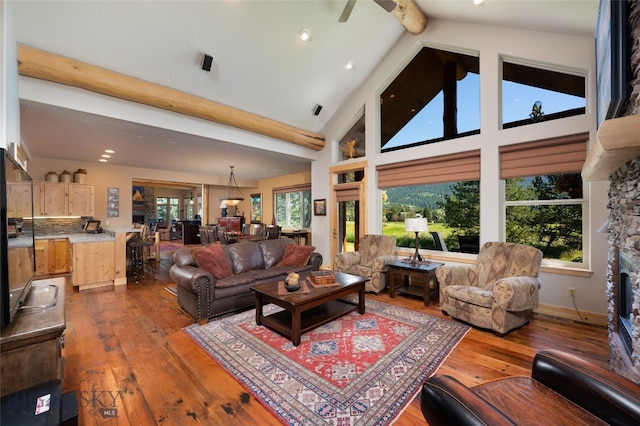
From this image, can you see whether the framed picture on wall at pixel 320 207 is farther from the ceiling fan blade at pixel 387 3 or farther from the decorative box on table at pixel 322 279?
the ceiling fan blade at pixel 387 3

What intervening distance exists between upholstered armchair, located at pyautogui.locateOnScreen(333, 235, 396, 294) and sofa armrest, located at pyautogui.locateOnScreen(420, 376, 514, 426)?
3009mm

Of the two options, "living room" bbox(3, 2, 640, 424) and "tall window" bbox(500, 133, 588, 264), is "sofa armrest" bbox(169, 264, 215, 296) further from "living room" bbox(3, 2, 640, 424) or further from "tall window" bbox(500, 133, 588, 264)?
"tall window" bbox(500, 133, 588, 264)

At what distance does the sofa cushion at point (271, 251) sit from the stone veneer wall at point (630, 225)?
371 cm

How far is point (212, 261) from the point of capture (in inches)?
133

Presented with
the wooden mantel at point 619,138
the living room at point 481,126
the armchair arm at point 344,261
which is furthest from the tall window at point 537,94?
the armchair arm at point 344,261

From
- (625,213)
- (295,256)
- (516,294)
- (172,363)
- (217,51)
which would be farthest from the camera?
(295,256)

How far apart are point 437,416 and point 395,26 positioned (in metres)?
5.30

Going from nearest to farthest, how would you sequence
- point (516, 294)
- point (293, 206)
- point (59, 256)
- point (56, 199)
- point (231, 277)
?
point (516, 294), point (231, 277), point (59, 256), point (56, 199), point (293, 206)

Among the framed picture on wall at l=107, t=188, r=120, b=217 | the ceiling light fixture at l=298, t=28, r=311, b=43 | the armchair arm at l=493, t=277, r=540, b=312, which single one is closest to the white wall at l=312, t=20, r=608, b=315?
the armchair arm at l=493, t=277, r=540, b=312

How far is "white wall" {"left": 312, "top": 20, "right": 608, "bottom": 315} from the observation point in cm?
304

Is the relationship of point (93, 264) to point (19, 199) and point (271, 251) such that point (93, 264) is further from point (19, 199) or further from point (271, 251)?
point (19, 199)

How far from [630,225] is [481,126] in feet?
8.32

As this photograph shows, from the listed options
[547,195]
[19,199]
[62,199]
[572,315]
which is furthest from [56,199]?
[572,315]

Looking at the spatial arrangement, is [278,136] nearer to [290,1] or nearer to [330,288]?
[290,1]
